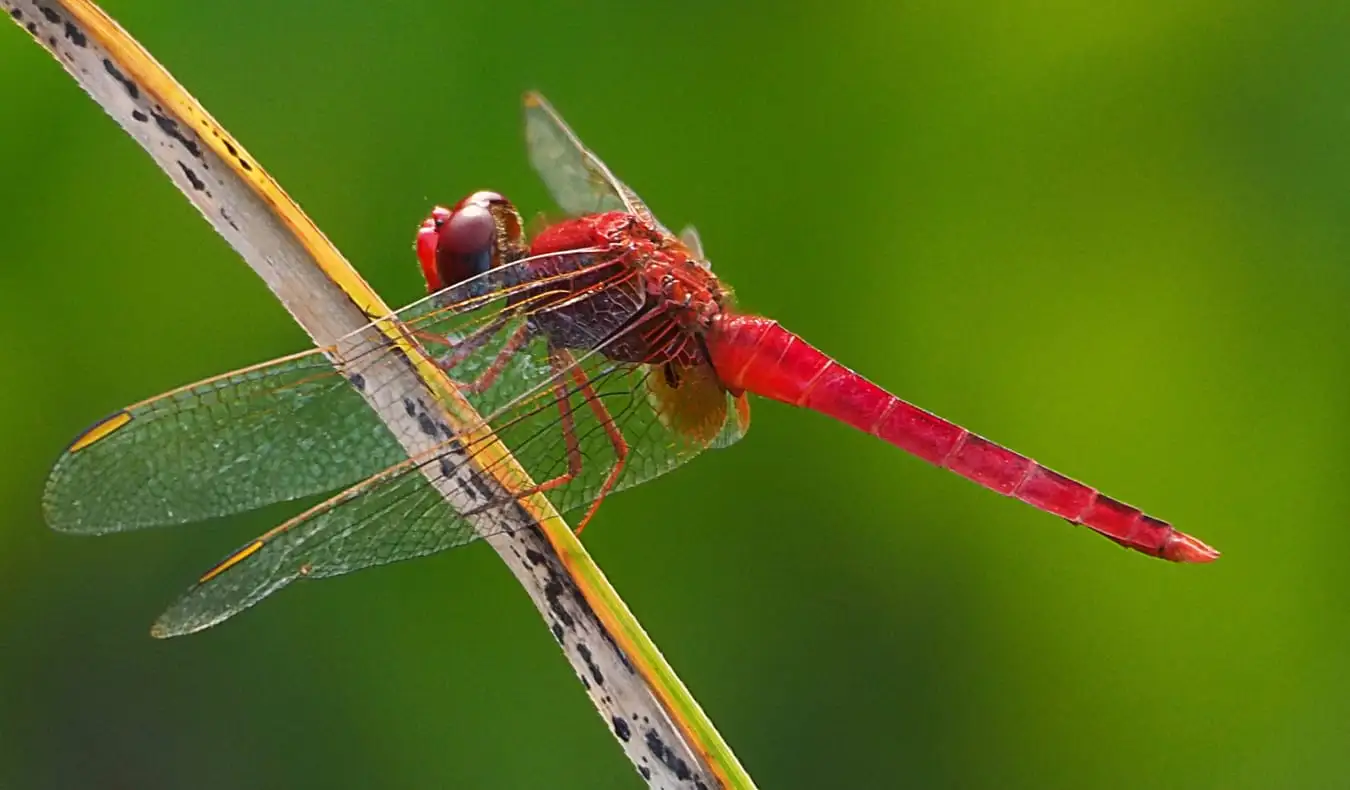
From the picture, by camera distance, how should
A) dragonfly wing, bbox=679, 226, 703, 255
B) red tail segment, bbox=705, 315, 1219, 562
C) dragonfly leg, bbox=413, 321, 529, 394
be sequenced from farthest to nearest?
dragonfly wing, bbox=679, 226, 703, 255 < red tail segment, bbox=705, 315, 1219, 562 < dragonfly leg, bbox=413, 321, 529, 394

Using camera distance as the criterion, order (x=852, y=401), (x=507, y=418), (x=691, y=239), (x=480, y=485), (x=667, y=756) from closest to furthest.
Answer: (x=667, y=756)
(x=480, y=485)
(x=507, y=418)
(x=852, y=401)
(x=691, y=239)

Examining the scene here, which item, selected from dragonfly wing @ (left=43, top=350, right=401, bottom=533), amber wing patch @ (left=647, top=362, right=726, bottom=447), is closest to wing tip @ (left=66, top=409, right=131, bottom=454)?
dragonfly wing @ (left=43, top=350, right=401, bottom=533)

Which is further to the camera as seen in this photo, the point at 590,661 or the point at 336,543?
the point at 336,543

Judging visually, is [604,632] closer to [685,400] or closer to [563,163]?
[685,400]

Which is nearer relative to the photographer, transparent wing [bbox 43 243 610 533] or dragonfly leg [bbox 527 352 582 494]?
transparent wing [bbox 43 243 610 533]

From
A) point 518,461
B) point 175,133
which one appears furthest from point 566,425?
point 175,133

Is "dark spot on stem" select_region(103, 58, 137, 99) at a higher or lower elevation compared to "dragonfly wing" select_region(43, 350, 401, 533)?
higher

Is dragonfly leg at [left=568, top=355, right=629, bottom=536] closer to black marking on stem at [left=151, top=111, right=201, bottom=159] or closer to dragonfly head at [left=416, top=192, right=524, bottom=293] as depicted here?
dragonfly head at [left=416, top=192, right=524, bottom=293]

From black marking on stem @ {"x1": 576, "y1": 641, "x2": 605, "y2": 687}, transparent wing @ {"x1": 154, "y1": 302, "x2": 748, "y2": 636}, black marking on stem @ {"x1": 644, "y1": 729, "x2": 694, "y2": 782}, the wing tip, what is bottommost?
black marking on stem @ {"x1": 644, "y1": 729, "x2": 694, "y2": 782}
